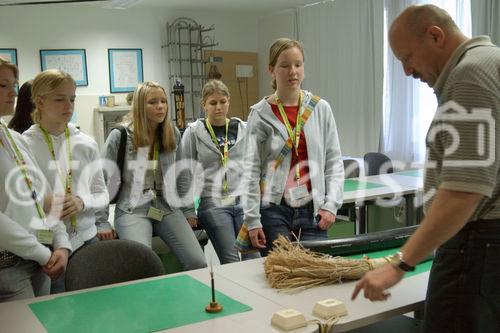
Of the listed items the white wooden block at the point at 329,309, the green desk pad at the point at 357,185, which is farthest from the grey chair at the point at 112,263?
the green desk pad at the point at 357,185

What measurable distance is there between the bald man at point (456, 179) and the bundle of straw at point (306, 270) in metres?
0.38

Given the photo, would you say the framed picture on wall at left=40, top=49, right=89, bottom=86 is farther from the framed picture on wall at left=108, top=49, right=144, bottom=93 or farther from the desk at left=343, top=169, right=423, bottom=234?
the desk at left=343, top=169, right=423, bottom=234

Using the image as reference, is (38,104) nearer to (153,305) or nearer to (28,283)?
(28,283)

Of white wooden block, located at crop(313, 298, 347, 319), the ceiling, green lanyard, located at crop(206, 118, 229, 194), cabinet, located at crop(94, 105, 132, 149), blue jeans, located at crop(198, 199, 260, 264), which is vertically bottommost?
blue jeans, located at crop(198, 199, 260, 264)

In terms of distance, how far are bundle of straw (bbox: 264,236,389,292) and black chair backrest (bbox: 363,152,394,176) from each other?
3.18 metres

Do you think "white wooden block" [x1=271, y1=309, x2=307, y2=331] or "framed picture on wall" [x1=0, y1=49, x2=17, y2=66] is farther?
"framed picture on wall" [x1=0, y1=49, x2=17, y2=66]

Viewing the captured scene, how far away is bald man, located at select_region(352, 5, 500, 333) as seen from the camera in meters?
1.23

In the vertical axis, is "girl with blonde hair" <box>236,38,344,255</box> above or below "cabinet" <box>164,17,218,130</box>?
below

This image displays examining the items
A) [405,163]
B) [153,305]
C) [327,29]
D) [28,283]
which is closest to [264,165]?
[153,305]

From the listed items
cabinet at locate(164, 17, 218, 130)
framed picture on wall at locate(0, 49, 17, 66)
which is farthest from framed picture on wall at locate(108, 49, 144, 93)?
framed picture on wall at locate(0, 49, 17, 66)

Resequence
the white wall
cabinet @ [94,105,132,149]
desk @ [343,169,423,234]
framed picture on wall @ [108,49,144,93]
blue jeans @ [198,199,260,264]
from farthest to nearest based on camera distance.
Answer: framed picture on wall @ [108,49,144,93], cabinet @ [94,105,132,149], the white wall, desk @ [343,169,423,234], blue jeans @ [198,199,260,264]

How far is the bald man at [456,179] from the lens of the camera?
1.23 meters

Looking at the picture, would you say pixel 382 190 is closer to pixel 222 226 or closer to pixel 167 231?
pixel 222 226

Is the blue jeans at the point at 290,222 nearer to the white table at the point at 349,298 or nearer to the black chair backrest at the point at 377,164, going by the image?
the white table at the point at 349,298
